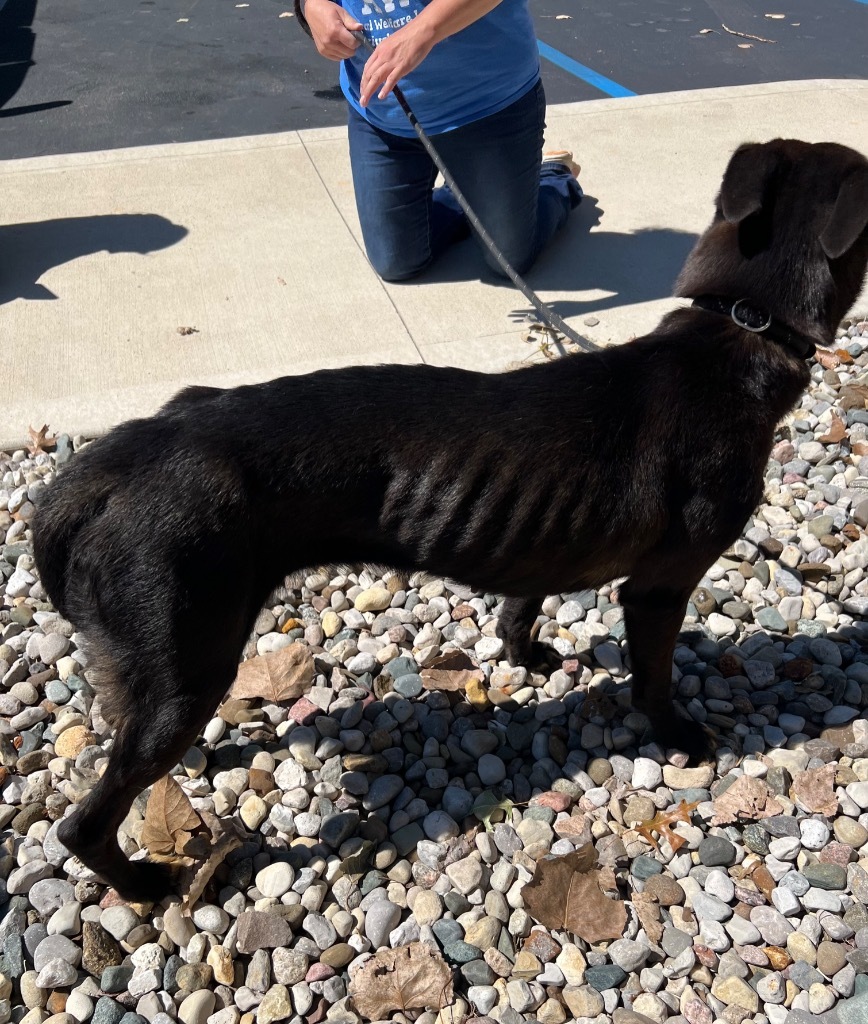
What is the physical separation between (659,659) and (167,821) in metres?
1.43

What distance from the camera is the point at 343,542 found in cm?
226

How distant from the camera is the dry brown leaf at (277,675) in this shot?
3023 mm

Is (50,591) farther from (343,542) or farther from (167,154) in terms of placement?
(167,154)

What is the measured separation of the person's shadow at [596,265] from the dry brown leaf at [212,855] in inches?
119

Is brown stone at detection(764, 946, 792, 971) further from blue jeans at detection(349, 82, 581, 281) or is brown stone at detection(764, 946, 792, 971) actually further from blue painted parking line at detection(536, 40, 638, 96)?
blue painted parking line at detection(536, 40, 638, 96)

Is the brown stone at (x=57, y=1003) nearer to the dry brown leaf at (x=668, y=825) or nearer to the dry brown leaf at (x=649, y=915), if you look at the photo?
the dry brown leaf at (x=649, y=915)

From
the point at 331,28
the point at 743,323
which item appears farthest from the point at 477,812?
the point at 331,28

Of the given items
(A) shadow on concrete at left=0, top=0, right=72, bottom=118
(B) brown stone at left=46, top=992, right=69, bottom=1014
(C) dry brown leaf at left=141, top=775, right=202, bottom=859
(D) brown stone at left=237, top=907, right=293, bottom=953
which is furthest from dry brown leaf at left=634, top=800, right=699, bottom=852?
(A) shadow on concrete at left=0, top=0, right=72, bottom=118

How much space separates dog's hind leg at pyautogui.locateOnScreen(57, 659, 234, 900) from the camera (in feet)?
7.19

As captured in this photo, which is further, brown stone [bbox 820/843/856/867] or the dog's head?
brown stone [bbox 820/843/856/867]

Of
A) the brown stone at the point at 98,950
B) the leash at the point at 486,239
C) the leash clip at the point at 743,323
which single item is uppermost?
the leash clip at the point at 743,323

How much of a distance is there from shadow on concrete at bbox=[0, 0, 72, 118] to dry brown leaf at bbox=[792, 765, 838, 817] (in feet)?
23.0

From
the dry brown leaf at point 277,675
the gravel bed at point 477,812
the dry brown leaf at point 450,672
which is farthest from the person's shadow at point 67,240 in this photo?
the dry brown leaf at point 450,672

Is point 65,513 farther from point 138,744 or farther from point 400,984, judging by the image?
point 400,984
